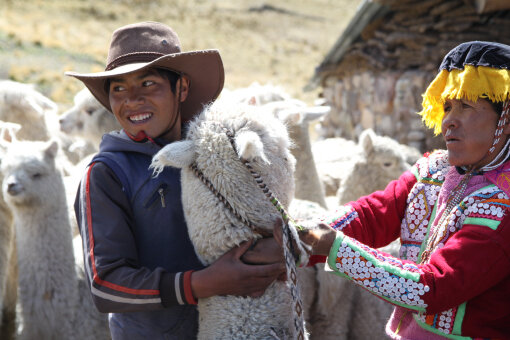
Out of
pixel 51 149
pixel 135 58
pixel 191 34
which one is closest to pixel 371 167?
pixel 51 149

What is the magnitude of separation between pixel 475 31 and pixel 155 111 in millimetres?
6553

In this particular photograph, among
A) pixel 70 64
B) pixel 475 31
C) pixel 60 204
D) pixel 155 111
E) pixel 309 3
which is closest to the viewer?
pixel 155 111

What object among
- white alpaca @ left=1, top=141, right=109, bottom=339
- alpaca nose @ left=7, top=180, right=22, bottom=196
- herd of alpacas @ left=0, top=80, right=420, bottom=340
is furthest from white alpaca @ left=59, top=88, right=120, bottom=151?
alpaca nose @ left=7, top=180, right=22, bottom=196

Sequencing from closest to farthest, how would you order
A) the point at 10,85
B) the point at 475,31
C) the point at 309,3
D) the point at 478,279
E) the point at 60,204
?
the point at 478,279
the point at 60,204
the point at 10,85
the point at 475,31
the point at 309,3

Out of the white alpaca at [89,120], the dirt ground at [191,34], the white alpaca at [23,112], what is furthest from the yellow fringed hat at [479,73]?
the dirt ground at [191,34]

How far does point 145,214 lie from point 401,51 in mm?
6897

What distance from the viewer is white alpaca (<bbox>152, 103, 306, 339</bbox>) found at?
1.66 meters

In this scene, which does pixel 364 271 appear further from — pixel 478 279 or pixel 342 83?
pixel 342 83

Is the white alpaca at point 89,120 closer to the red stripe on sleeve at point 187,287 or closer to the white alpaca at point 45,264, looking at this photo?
the white alpaca at point 45,264

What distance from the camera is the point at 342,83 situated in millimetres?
9492

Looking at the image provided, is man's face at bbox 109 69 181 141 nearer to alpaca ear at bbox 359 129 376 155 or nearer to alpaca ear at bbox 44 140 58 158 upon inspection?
alpaca ear at bbox 44 140 58 158

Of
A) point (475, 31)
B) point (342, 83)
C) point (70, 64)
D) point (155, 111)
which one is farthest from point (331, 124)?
point (70, 64)

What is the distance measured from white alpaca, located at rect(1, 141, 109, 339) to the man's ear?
164 cm

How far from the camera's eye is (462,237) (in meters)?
1.65
